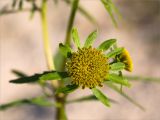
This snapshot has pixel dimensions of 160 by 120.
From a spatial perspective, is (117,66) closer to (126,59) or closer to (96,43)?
(126,59)

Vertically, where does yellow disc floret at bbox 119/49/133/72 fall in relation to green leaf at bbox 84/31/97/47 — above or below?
below

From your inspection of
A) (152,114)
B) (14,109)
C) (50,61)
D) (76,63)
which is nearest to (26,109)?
(14,109)

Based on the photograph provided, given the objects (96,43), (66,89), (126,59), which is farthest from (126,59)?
(96,43)

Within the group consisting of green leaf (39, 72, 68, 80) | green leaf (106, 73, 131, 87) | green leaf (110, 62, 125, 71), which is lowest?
green leaf (106, 73, 131, 87)

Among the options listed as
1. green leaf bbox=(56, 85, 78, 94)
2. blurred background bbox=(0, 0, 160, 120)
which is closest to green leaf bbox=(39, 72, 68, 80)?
green leaf bbox=(56, 85, 78, 94)

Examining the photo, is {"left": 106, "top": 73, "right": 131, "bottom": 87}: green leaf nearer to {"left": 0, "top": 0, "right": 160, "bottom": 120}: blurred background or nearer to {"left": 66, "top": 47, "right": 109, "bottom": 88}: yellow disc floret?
{"left": 66, "top": 47, "right": 109, "bottom": 88}: yellow disc floret

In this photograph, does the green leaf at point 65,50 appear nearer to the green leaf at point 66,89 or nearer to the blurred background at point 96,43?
the green leaf at point 66,89

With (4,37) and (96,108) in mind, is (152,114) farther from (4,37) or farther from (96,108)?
(4,37)
